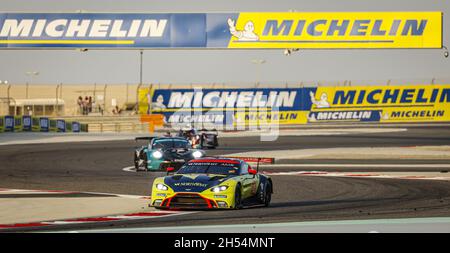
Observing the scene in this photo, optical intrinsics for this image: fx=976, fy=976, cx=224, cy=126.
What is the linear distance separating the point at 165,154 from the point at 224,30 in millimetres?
10574

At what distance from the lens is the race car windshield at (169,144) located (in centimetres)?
3195

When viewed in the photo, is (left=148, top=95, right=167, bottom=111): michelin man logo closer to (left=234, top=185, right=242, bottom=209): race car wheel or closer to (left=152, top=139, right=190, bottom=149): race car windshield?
(left=152, top=139, right=190, bottom=149): race car windshield

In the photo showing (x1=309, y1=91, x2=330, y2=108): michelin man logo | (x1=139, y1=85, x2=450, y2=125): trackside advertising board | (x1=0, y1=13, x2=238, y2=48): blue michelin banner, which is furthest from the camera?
(x1=309, y1=91, x2=330, y2=108): michelin man logo

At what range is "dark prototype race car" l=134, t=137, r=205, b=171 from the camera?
3048 cm

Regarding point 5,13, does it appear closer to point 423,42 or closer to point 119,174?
point 119,174

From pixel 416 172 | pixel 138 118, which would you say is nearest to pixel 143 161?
pixel 416 172

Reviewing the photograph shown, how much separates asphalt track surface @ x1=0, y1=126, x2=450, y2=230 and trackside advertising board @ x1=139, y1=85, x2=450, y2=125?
28567 mm

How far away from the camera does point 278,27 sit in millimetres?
39656

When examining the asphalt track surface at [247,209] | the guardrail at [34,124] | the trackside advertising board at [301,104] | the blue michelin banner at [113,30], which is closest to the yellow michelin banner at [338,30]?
the blue michelin banner at [113,30]

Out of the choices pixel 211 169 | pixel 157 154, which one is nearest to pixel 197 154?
pixel 157 154

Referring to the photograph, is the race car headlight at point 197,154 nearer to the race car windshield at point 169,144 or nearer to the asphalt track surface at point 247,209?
the race car windshield at point 169,144

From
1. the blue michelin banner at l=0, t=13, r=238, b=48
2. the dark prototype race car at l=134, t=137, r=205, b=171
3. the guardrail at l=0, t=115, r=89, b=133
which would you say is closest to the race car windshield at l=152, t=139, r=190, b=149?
the dark prototype race car at l=134, t=137, r=205, b=171

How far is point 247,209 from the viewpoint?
20.2 m

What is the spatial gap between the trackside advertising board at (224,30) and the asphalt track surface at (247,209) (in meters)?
4.89
